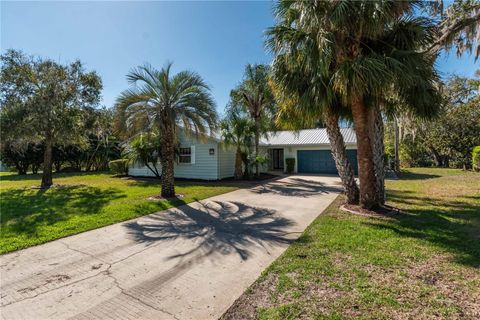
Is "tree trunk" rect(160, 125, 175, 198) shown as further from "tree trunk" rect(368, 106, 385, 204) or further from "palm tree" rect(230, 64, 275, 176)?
"tree trunk" rect(368, 106, 385, 204)

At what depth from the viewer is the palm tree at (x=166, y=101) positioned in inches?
351

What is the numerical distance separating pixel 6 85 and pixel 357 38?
15.0 m

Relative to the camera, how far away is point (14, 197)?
9930mm

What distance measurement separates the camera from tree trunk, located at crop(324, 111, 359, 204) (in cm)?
735

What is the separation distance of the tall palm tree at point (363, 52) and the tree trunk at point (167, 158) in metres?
4.93

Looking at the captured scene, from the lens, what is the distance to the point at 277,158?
22500 mm

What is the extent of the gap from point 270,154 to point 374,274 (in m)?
18.8

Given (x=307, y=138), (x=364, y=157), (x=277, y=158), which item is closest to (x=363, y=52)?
(x=364, y=157)

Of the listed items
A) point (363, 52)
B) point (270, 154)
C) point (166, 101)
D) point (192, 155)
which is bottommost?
point (192, 155)

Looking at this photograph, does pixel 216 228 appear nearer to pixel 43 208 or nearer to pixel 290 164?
pixel 43 208

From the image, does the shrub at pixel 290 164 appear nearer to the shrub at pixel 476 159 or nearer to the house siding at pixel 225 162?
the house siding at pixel 225 162

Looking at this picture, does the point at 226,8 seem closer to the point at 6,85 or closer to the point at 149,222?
the point at 149,222

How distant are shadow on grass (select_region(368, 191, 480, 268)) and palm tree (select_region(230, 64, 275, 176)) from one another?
855cm

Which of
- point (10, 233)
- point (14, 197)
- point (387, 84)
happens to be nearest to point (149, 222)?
point (10, 233)
